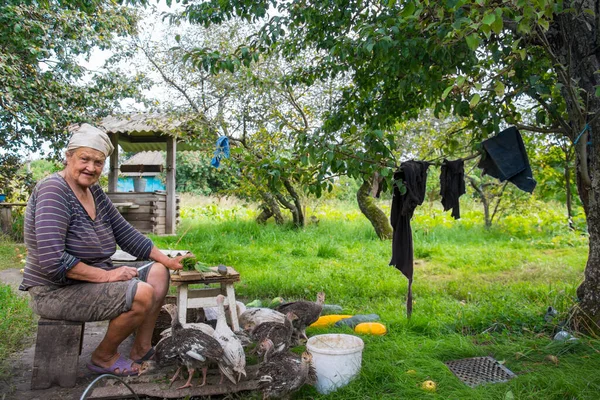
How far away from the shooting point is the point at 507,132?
3770mm

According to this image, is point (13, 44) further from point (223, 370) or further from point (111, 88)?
point (223, 370)

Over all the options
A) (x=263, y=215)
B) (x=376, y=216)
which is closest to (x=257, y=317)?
(x=376, y=216)

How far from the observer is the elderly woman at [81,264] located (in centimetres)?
302

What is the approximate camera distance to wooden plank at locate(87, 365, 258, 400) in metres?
2.89

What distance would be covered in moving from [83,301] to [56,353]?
15.9 inches

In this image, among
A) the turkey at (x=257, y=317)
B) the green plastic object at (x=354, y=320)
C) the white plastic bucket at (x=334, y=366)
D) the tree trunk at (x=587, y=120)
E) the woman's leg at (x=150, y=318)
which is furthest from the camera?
the green plastic object at (x=354, y=320)

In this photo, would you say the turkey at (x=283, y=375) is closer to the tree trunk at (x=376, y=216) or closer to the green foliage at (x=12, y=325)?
the green foliage at (x=12, y=325)

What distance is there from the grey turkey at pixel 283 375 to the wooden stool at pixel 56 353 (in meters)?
1.31

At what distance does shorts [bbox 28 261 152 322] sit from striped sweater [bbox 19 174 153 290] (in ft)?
0.23

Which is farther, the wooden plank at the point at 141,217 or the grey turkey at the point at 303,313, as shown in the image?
the wooden plank at the point at 141,217

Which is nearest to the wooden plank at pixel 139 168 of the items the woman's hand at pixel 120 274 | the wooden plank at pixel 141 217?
the wooden plank at pixel 141 217

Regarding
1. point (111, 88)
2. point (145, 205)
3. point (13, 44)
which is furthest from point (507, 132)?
point (145, 205)

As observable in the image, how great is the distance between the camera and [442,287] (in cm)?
580

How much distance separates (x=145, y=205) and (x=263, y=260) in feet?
14.6
